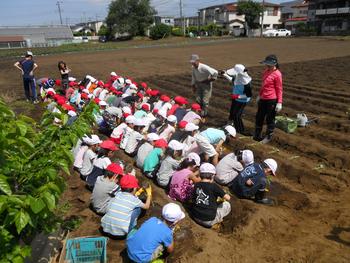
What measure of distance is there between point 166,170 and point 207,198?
4.34 feet

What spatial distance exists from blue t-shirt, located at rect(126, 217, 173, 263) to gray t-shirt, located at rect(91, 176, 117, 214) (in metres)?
1.23

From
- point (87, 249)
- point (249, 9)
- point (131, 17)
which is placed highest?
point (249, 9)

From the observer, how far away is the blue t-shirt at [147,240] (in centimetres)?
411

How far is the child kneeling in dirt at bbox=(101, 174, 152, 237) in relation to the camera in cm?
476

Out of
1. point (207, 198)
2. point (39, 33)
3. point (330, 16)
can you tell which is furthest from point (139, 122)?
point (39, 33)

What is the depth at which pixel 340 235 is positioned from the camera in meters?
4.88

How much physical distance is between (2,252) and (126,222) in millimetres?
2277

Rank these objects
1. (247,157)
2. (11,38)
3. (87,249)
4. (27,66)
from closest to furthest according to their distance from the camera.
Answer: (87,249) < (247,157) < (27,66) < (11,38)

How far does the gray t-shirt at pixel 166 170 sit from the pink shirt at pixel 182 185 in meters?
0.31

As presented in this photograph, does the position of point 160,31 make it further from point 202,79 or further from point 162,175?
point 162,175

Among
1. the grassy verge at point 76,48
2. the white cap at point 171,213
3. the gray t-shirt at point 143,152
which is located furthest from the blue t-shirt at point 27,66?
the grassy verge at point 76,48

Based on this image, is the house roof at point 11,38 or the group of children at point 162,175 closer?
the group of children at point 162,175

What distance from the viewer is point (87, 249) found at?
14.5ft

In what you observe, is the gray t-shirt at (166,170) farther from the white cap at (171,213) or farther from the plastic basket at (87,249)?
the plastic basket at (87,249)
